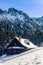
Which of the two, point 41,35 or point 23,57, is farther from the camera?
point 41,35

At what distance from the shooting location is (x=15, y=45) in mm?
64750

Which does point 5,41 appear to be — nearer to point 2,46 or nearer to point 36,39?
point 2,46

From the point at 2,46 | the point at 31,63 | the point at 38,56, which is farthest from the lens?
the point at 2,46

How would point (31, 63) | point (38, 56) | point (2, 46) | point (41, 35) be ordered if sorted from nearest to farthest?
point (31, 63), point (38, 56), point (2, 46), point (41, 35)

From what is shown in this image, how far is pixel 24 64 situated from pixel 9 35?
65657 mm

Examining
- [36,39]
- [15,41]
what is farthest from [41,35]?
[15,41]

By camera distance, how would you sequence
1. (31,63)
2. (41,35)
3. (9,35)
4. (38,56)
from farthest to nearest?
(41,35), (9,35), (38,56), (31,63)

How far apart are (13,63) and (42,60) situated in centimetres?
302

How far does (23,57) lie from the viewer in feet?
86.0

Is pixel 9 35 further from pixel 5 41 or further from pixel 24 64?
pixel 24 64

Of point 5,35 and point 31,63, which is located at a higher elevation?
point 5,35

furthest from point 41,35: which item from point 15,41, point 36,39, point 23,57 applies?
point 23,57

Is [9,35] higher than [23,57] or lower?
higher

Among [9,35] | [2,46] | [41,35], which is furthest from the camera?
[41,35]
